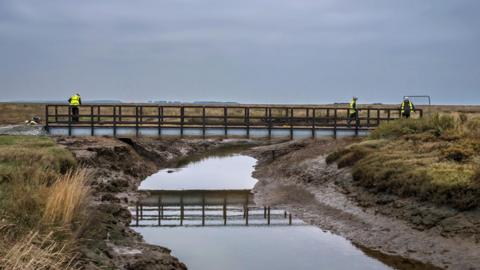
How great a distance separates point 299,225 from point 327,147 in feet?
47.3

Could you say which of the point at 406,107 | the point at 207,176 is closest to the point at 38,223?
the point at 207,176

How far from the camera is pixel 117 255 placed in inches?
491

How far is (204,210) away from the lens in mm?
21031

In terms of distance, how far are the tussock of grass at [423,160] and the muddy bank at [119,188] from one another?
8056 mm

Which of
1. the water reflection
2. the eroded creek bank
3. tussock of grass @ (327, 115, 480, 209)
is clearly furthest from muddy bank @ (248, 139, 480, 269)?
the water reflection

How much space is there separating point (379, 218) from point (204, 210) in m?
6.99

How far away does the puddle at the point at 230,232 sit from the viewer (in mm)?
13664

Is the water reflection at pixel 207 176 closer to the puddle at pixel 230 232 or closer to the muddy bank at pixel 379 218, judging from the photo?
the puddle at pixel 230 232

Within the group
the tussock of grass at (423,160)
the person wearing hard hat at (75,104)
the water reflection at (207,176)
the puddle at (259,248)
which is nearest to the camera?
the puddle at (259,248)

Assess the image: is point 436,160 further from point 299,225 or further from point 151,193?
point 151,193

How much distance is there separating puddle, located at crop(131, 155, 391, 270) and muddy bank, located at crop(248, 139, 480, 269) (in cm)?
71

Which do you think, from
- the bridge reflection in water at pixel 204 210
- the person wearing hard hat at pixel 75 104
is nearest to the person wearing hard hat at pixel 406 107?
the bridge reflection in water at pixel 204 210

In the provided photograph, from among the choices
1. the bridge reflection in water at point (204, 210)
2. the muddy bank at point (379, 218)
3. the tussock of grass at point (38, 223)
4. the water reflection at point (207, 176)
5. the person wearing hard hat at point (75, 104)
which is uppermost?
the person wearing hard hat at point (75, 104)

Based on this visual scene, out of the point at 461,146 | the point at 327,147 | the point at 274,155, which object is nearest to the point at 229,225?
the point at 461,146
